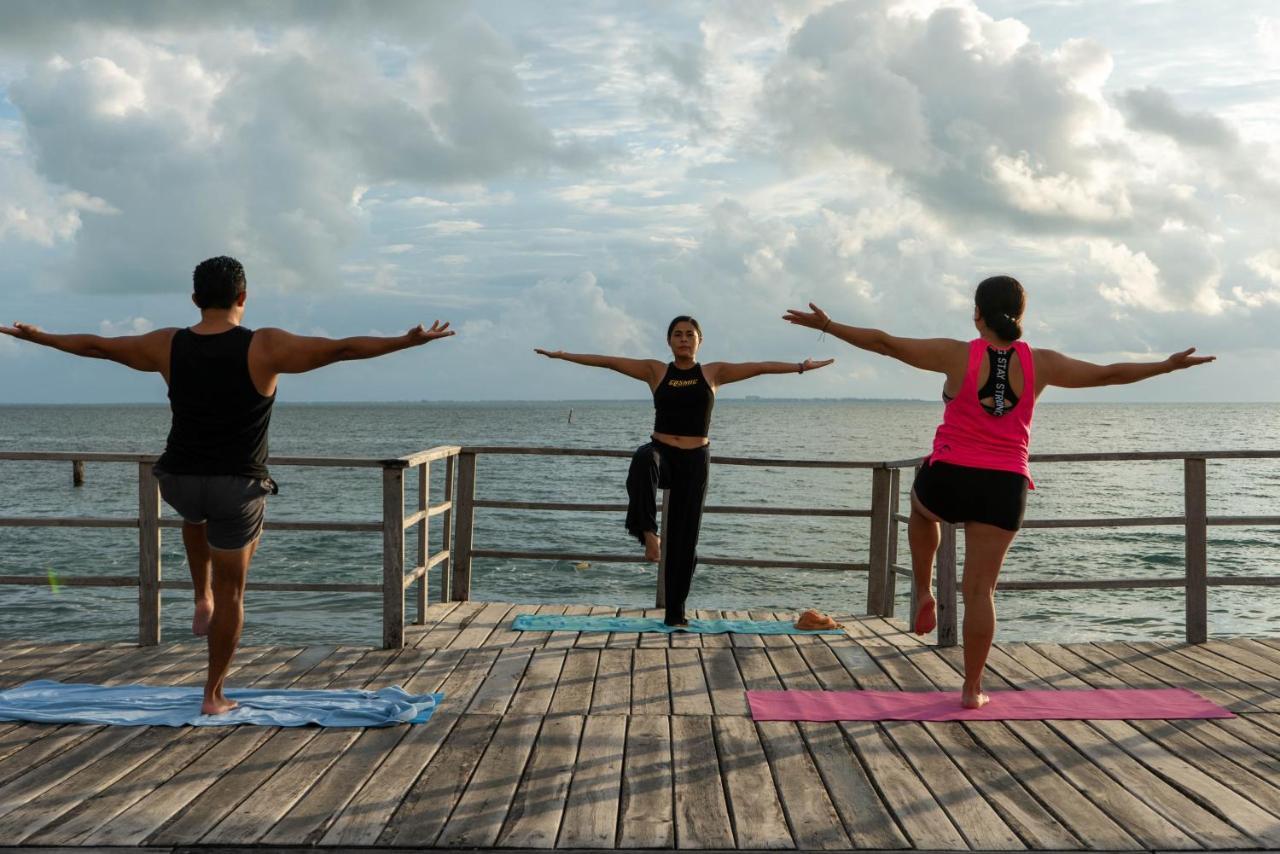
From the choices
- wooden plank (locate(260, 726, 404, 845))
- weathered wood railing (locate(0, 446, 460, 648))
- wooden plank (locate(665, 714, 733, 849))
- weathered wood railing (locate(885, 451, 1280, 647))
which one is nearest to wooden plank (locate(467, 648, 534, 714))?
wooden plank (locate(260, 726, 404, 845))

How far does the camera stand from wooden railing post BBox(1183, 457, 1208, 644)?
6480mm

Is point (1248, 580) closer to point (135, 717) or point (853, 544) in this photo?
point (135, 717)

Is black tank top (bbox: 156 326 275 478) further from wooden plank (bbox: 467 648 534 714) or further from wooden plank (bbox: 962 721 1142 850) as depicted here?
wooden plank (bbox: 962 721 1142 850)

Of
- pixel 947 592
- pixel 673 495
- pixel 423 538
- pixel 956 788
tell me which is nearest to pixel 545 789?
pixel 956 788

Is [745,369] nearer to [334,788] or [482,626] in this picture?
[482,626]

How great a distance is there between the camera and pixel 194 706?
15.3 ft

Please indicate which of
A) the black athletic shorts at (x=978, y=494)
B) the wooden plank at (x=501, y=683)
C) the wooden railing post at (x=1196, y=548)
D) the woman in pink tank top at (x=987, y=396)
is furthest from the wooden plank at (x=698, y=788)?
the wooden railing post at (x=1196, y=548)

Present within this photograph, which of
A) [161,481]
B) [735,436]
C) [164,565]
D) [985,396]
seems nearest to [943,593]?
[985,396]

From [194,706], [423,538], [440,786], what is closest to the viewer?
[440,786]

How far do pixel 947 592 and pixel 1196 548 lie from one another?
1.62 meters

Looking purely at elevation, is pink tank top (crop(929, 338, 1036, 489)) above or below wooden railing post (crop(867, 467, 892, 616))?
above

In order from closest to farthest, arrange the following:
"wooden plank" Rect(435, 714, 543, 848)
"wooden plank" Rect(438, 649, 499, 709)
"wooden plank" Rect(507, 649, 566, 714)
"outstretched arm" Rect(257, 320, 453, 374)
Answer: "wooden plank" Rect(435, 714, 543, 848), "outstretched arm" Rect(257, 320, 453, 374), "wooden plank" Rect(507, 649, 566, 714), "wooden plank" Rect(438, 649, 499, 709)

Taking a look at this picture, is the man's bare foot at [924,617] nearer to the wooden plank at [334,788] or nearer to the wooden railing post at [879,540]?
the wooden plank at [334,788]

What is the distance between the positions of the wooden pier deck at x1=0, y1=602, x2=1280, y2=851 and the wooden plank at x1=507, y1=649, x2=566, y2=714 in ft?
0.06
